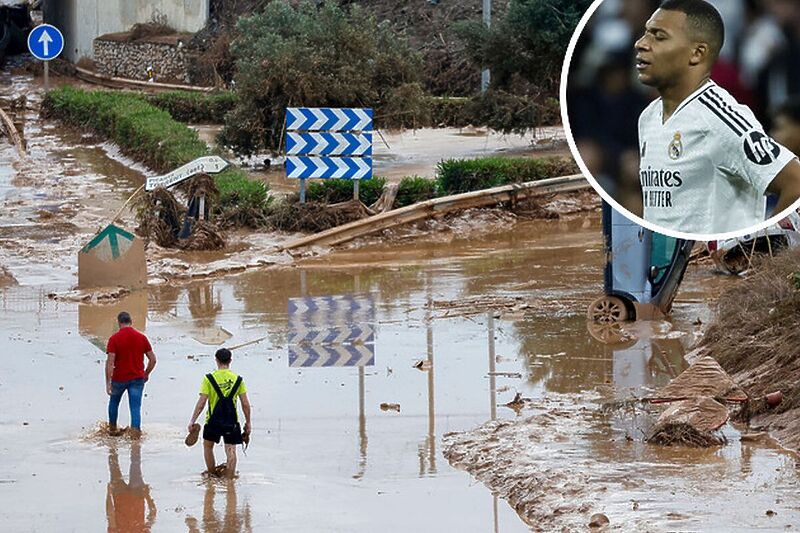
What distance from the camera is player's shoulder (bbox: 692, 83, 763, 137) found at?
7.62m

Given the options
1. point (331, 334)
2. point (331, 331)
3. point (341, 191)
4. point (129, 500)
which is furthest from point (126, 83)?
point (129, 500)

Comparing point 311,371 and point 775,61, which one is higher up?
point 775,61

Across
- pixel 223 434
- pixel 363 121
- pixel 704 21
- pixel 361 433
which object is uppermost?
pixel 363 121

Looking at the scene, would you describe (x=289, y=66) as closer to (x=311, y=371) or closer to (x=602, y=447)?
(x=311, y=371)

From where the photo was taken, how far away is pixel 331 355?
17.6 meters

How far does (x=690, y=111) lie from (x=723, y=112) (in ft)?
0.56

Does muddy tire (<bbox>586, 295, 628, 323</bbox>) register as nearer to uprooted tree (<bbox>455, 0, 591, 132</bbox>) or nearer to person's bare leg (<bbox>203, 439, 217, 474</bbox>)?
person's bare leg (<bbox>203, 439, 217, 474</bbox>)

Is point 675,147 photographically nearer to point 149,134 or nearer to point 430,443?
point 430,443

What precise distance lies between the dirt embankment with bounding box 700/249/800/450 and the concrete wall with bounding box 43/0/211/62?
1585 inches

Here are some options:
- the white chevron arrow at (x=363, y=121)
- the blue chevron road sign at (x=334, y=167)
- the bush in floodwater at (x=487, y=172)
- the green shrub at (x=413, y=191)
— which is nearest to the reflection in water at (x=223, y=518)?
the blue chevron road sign at (x=334, y=167)

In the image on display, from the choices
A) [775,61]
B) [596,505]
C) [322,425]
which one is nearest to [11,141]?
[322,425]

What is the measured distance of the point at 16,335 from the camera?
18.8 m

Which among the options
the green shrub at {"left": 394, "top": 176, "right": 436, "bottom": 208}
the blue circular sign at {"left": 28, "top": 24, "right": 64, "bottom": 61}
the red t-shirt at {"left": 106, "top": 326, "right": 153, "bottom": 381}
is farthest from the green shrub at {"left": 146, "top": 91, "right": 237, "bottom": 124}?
the red t-shirt at {"left": 106, "top": 326, "right": 153, "bottom": 381}

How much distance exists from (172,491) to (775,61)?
22.3 feet
